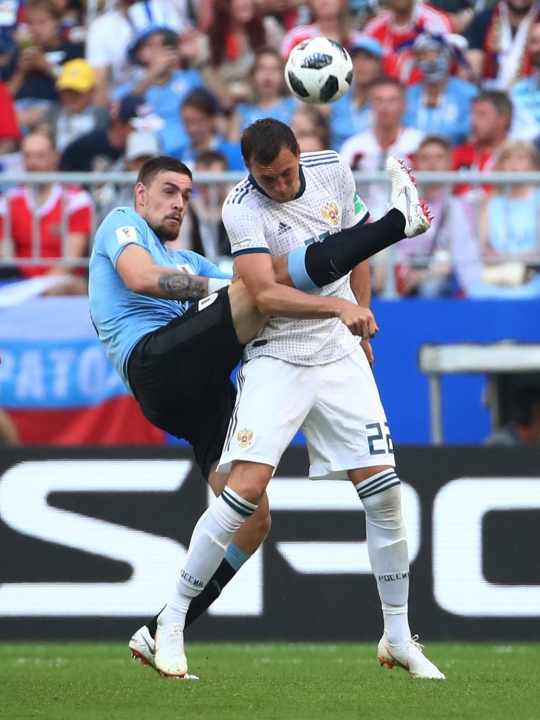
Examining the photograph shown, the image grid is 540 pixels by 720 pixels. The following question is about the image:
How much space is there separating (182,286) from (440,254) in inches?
149

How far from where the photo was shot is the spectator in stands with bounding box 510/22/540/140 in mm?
10852

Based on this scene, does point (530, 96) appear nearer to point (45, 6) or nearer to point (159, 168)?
point (45, 6)

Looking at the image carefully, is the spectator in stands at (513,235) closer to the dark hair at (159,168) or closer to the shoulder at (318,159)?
the shoulder at (318,159)

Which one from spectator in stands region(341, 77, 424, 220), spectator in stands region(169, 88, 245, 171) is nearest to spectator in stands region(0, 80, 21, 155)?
spectator in stands region(169, 88, 245, 171)

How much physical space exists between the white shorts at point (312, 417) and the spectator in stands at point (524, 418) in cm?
342

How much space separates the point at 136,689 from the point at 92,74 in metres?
8.15

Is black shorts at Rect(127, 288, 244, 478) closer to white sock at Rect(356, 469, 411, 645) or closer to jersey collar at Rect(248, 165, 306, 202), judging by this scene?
jersey collar at Rect(248, 165, 306, 202)

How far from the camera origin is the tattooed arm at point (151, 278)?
18.6ft

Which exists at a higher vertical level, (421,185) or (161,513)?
(421,185)

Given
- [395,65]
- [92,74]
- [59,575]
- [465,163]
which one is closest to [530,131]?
[465,163]

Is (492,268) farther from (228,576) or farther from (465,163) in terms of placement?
(228,576)

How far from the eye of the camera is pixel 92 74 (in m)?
12.5

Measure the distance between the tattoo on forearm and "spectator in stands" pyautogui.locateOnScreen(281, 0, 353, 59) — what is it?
22.1ft

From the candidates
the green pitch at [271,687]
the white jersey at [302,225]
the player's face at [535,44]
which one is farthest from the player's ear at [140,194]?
the player's face at [535,44]
